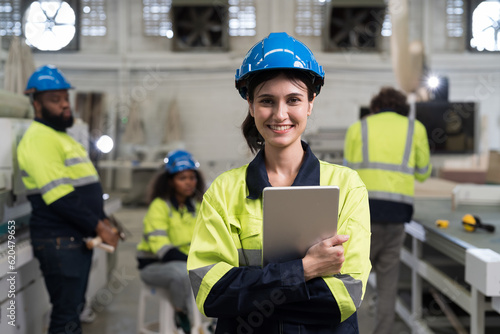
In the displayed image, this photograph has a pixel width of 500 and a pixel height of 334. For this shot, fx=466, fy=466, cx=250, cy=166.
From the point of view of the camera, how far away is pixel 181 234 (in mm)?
2779

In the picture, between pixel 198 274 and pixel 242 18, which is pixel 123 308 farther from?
pixel 242 18

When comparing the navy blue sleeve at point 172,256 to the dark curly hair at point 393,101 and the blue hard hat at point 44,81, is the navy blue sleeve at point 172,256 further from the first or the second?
the dark curly hair at point 393,101

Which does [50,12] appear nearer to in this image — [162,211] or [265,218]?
[162,211]

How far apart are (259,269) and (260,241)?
0.26 feet

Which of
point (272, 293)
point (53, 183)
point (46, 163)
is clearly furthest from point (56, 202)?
point (272, 293)

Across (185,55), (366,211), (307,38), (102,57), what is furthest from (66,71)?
(366,211)

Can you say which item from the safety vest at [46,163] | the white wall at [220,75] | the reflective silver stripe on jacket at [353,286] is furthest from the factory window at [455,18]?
the reflective silver stripe on jacket at [353,286]

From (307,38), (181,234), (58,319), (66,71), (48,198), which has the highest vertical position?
(307,38)

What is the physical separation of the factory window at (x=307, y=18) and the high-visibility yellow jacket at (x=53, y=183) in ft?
21.9

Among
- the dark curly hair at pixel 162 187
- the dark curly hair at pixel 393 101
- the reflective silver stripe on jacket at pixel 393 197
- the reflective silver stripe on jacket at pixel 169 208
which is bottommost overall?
the reflective silver stripe on jacket at pixel 169 208

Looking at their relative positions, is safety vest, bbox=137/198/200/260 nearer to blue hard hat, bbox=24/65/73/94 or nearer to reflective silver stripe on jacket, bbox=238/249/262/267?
blue hard hat, bbox=24/65/73/94

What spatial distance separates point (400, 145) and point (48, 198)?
1.99m

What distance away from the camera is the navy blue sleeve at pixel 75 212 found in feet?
7.71

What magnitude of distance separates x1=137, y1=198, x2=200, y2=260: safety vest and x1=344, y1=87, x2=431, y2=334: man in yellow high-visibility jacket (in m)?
1.10
